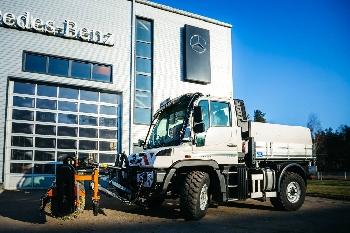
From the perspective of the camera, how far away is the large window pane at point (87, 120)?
1834 cm

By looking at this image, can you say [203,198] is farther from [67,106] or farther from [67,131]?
[67,106]

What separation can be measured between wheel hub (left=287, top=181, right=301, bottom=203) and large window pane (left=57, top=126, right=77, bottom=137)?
40.7ft

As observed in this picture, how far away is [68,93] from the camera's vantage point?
18.3m

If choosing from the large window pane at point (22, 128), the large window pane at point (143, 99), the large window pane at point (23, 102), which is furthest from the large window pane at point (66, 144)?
the large window pane at point (143, 99)

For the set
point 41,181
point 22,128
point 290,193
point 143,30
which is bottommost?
point 41,181

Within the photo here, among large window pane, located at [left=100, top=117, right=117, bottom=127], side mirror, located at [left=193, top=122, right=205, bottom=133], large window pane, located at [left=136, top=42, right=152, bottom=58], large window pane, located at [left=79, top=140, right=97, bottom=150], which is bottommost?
large window pane, located at [left=79, top=140, right=97, bottom=150]

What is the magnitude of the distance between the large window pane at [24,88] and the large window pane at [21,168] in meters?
3.83

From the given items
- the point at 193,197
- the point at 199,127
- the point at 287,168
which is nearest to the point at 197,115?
the point at 199,127

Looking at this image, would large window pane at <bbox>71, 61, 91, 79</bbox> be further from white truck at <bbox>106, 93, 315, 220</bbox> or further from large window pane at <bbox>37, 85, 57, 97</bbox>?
white truck at <bbox>106, 93, 315, 220</bbox>

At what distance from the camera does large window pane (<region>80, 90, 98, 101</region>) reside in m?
18.7

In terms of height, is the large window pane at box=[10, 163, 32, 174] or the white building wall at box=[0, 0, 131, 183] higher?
the white building wall at box=[0, 0, 131, 183]

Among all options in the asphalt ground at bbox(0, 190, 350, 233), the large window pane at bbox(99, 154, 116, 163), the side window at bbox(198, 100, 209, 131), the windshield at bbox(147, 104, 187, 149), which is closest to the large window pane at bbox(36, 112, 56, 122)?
the large window pane at bbox(99, 154, 116, 163)

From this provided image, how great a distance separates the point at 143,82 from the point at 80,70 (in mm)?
4052

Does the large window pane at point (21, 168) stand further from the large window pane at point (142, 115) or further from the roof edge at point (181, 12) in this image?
the roof edge at point (181, 12)
